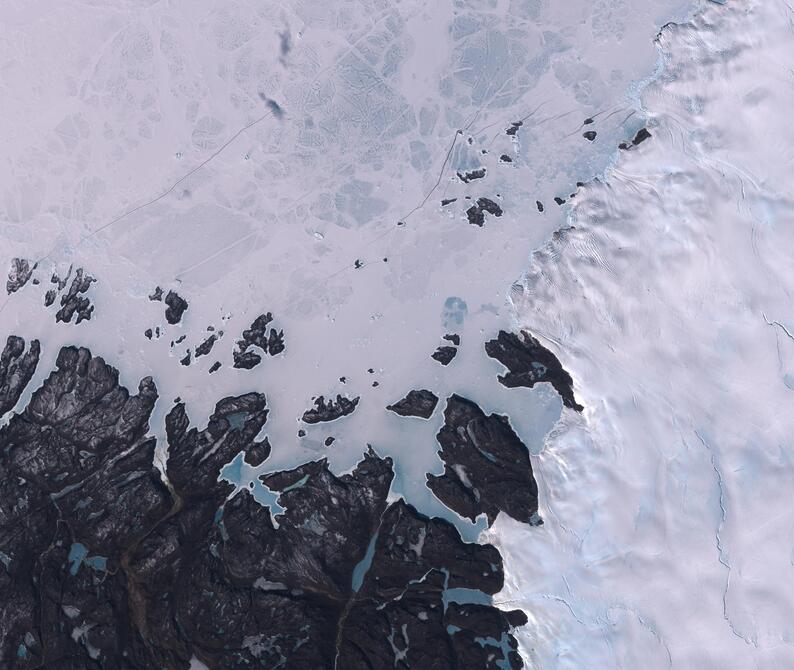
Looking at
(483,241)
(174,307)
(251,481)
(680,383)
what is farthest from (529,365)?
(174,307)

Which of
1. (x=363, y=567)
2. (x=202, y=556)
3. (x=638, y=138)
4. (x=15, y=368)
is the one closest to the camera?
(x=202, y=556)

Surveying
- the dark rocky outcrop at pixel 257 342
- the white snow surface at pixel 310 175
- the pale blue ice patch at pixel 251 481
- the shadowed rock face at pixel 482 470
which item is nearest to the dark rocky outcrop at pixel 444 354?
the white snow surface at pixel 310 175

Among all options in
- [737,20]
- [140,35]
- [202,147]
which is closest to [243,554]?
[202,147]

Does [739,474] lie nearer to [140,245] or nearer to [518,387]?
[518,387]

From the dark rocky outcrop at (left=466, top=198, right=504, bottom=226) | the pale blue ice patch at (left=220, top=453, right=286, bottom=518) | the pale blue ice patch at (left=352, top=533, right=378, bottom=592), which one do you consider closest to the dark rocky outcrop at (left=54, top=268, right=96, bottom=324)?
the pale blue ice patch at (left=220, top=453, right=286, bottom=518)

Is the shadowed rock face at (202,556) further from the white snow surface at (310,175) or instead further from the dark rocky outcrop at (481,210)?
the dark rocky outcrop at (481,210)

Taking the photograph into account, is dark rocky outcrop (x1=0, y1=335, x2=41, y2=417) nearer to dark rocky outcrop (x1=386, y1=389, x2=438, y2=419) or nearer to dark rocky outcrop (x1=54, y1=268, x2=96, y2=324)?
dark rocky outcrop (x1=54, y1=268, x2=96, y2=324)

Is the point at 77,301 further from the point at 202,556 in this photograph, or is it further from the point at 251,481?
the point at 202,556
